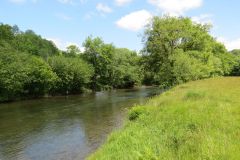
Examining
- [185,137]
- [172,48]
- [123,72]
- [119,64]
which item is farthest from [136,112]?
[119,64]

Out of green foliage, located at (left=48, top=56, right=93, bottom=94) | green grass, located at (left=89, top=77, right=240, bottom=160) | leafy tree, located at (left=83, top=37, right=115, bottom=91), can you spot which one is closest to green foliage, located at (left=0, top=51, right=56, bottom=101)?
green foliage, located at (left=48, top=56, right=93, bottom=94)

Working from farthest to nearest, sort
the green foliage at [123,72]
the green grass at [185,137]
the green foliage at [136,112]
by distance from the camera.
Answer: the green foliage at [123,72]
the green foliage at [136,112]
the green grass at [185,137]

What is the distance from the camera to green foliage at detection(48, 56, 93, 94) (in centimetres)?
6578

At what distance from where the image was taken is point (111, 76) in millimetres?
85000

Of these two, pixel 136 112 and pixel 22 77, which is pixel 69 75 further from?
pixel 136 112

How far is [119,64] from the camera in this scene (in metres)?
87.9

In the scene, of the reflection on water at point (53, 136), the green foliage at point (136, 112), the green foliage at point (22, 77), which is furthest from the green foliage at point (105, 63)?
the green foliage at point (136, 112)

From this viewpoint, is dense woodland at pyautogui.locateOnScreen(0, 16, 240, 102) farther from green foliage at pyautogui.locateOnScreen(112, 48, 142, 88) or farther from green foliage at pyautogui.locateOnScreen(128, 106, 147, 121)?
green foliage at pyautogui.locateOnScreen(128, 106, 147, 121)

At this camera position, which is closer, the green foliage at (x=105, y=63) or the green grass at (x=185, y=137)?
the green grass at (x=185, y=137)

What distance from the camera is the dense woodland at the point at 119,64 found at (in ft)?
141

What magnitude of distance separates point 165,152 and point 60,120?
2089 centimetres

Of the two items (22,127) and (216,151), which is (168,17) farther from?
(216,151)

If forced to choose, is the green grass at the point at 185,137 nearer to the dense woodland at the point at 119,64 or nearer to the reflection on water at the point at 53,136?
the reflection on water at the point at 53,136

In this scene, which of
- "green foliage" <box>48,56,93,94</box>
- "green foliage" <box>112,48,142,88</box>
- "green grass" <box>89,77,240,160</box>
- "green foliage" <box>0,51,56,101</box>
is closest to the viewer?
"green grass" <box>89,77,240,160</box>
